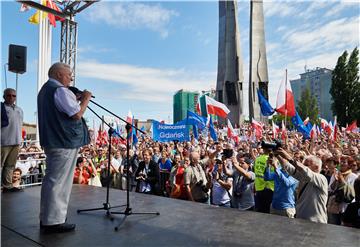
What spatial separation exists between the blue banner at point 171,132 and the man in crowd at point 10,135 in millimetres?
6363

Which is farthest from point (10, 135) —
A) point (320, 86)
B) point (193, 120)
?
point (320, 86)

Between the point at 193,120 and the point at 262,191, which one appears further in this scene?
the point at 193,120

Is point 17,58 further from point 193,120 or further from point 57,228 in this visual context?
point 193,120

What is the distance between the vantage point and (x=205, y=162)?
22.4ft

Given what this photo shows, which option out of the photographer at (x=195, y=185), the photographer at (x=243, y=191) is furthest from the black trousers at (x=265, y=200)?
the photographer at (x=195, y=185)

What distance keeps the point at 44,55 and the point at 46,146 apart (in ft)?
32.9

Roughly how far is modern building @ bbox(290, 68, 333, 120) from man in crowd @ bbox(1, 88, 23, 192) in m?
84.5

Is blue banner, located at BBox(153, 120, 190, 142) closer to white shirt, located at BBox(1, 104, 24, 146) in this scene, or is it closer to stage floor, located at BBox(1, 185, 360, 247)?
white shirt, located at BBox(1, 104, 24, 146)

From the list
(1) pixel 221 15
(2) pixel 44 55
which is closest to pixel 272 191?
(2) pixel 44 55

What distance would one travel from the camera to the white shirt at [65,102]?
2620mm

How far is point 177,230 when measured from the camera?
2805mm

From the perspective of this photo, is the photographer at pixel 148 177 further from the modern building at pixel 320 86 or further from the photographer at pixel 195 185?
the modern building at pixel 320 86

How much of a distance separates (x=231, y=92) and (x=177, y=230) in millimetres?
33721

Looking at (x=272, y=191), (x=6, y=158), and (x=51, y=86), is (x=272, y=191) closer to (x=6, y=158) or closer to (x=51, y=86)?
(x=51, y=86)
